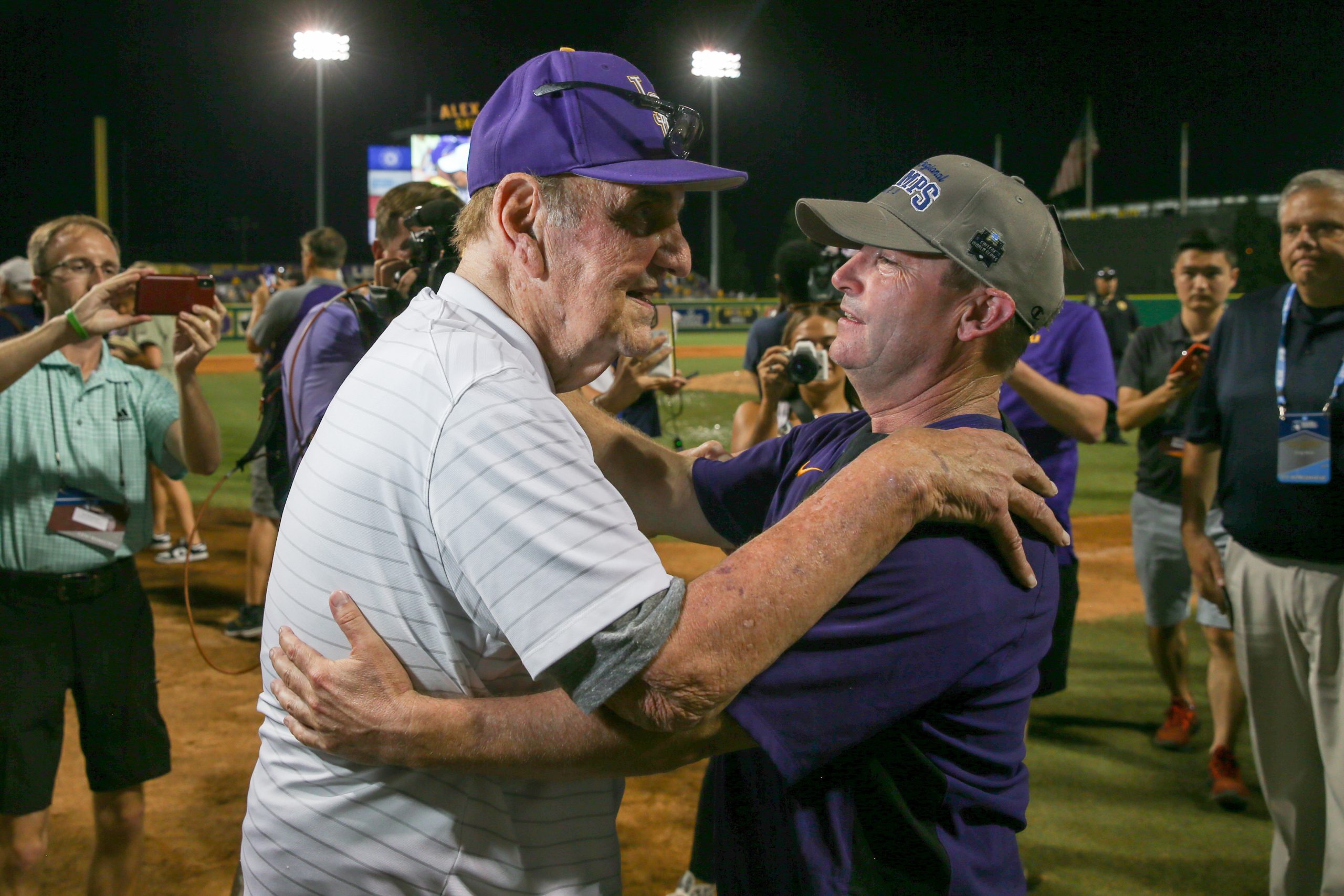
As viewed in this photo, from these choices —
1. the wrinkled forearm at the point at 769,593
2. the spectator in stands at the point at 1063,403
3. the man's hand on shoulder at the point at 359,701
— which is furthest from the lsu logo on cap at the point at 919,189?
the spectator in stands at the point at 1063,403

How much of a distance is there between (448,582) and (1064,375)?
384cm

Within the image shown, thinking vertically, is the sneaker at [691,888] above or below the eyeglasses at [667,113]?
below

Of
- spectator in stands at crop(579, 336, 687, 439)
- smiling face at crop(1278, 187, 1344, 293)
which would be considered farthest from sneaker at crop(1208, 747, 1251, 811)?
spectator in stands at crop(579, 336, 687, 439)

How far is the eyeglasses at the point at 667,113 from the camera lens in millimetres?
1499

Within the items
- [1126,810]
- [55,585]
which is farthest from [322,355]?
[1126,810]

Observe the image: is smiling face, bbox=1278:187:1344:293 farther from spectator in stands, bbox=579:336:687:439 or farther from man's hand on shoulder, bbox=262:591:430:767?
man's hand on shoulder, bbox=262:591:430:767

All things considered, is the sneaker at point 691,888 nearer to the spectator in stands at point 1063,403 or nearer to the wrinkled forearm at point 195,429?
the spectator in stands at point 1063,403

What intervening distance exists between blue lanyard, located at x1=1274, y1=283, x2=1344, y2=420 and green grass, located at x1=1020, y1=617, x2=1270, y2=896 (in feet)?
6.16

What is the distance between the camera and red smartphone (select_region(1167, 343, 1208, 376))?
4863 millimetres

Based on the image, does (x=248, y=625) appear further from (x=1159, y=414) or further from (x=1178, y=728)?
(x=1159, y=414)

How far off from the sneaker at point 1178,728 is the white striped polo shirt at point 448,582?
4.55 m

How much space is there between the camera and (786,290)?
18.7 ft

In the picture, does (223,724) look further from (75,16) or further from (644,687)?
(75,16)

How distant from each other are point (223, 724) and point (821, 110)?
6245 centimetres
